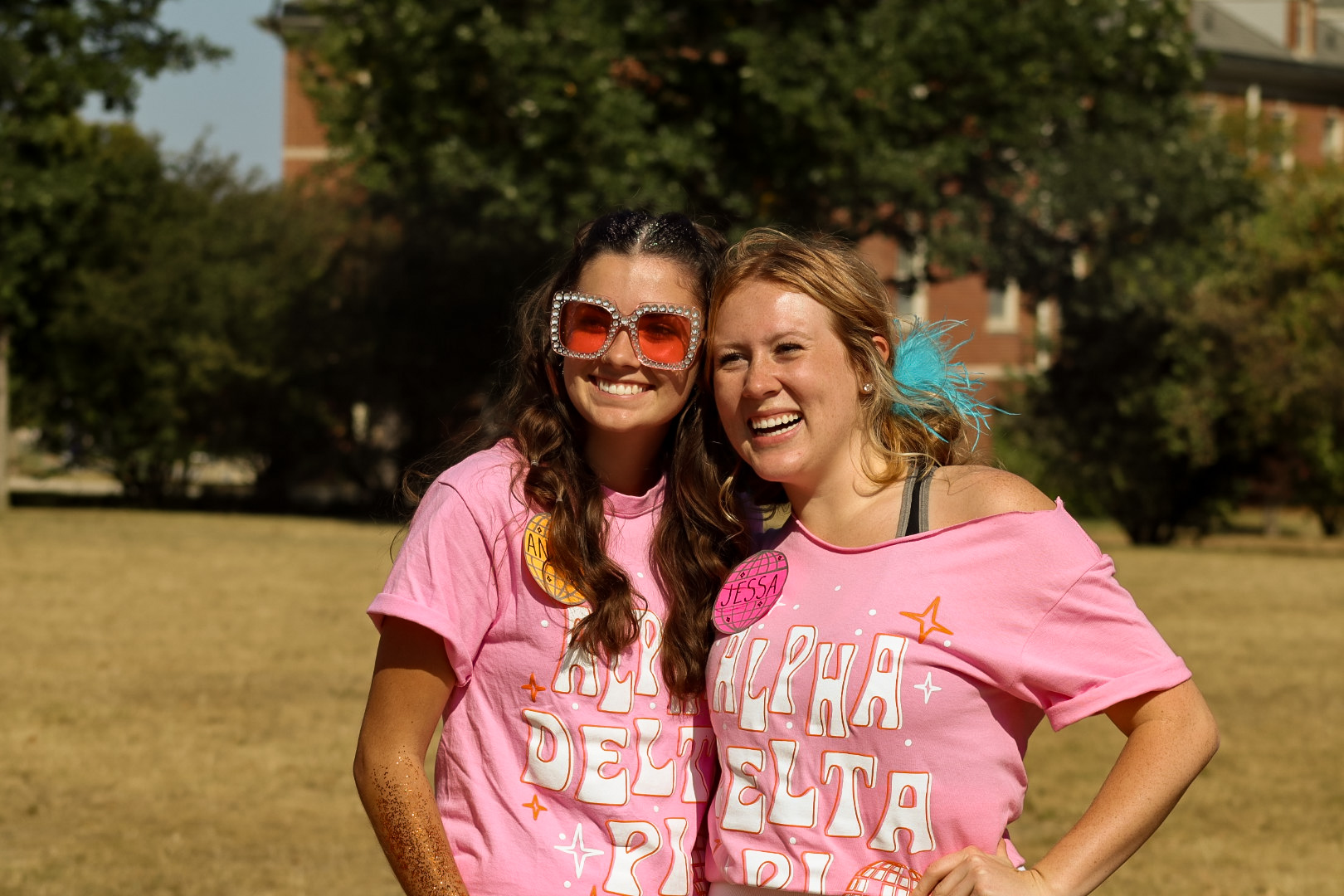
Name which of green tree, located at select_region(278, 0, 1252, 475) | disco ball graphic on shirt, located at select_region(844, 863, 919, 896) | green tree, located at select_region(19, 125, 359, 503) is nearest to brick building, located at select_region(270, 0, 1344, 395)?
green tree, located at select_region(19, 125, 359, 503)

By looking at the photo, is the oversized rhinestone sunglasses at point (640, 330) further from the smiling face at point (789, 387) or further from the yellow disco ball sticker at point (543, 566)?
the yellow disco ball sticker at point (543, 566)

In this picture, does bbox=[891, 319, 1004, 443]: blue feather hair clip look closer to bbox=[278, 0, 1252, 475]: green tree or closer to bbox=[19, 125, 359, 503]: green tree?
bbox=[278, 0, 1252, 475]: green tree

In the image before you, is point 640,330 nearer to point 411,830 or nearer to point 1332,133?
point 411,830

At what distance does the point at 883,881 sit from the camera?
222 cm

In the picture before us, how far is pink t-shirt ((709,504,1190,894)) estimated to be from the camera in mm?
2242

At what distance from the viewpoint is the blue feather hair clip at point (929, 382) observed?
2595mm

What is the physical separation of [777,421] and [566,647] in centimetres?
54

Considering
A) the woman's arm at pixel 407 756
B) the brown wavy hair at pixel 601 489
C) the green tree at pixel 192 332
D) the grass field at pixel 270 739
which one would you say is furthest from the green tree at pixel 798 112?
the woman's arm at pixel 407 756

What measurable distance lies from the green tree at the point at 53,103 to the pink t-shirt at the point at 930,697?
84.2ft

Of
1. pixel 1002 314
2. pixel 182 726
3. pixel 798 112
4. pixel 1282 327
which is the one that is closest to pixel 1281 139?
pixel 1002 314

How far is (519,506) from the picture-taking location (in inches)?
98.3

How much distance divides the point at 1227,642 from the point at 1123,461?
15.5 meters

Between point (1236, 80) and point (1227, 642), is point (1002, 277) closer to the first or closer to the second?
point (1227, 642)

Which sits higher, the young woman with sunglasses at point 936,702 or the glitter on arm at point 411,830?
the young woman with sunglasses at point 936,702
